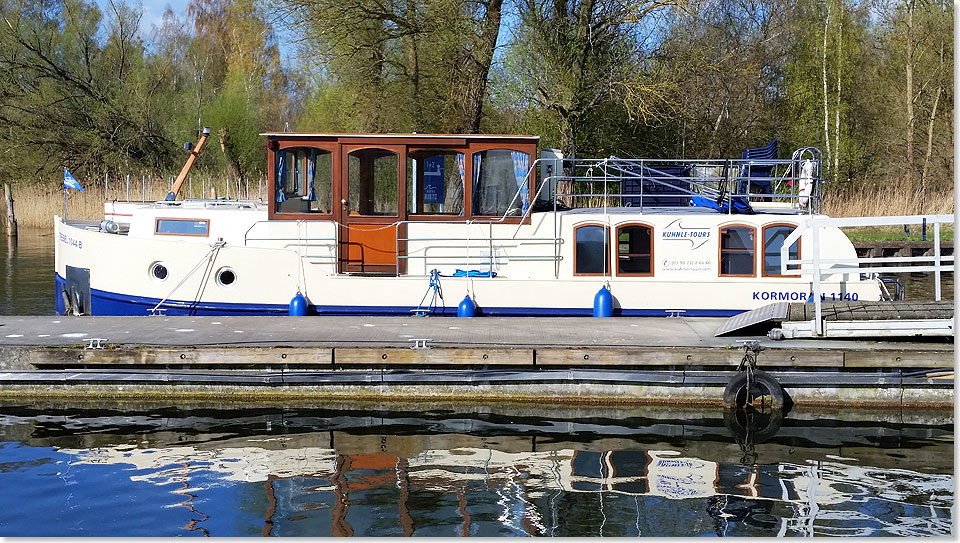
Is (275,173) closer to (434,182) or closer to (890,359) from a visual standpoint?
(434,182)

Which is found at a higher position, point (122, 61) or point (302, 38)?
point (122, 61)

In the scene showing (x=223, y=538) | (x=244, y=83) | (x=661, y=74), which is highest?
(x=244, y=83)

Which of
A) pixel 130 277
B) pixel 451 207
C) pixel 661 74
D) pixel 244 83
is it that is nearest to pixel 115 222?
pixel 130 277

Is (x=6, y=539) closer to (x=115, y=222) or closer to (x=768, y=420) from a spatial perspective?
(x=768, y=420)

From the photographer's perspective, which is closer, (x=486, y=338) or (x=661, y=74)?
(x=486, y=338)

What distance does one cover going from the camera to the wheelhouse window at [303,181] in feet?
49.6

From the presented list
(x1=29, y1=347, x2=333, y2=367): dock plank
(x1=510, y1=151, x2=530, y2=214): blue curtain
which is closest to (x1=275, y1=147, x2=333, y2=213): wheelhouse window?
(x1=510, y1=151, x2=530, y2=214): blue curtain

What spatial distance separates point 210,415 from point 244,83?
36.8 meters

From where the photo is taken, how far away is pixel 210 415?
11500 mm

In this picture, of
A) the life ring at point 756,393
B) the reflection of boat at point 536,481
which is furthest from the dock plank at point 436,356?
the life ring at point 756,393

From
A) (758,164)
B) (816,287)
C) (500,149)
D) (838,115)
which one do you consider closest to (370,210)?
(500,149)

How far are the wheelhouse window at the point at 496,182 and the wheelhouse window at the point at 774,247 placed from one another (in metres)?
3.46

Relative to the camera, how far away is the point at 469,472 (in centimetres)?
942

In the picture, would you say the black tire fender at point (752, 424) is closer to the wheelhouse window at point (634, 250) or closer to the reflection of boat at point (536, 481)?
the reflection of boat at point (536, 481)
